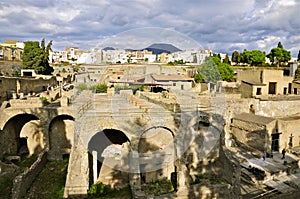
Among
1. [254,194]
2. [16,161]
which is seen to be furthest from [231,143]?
[16,161]

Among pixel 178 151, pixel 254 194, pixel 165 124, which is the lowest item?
pixel 254 194

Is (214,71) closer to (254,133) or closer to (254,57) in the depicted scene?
(254,57)

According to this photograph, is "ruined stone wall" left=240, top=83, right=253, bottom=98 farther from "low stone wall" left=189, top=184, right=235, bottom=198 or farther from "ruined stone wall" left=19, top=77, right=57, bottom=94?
"ruined stone wall" left=19, top=77, right=57, bottom=94

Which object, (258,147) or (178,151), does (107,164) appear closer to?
(178,151)

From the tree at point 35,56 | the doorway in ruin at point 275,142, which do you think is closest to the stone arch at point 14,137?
the doorway in ruin at point 275,142

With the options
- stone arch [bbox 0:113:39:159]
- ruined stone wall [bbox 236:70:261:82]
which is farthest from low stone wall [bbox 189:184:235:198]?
ruined stone wall [bbox 236:70:261:82]

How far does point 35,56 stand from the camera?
38688mm

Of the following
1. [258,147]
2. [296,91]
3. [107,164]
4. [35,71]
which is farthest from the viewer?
[35,71]

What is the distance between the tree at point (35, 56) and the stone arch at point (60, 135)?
25.1m

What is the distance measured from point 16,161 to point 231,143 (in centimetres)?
1456

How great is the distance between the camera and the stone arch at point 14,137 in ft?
52.0

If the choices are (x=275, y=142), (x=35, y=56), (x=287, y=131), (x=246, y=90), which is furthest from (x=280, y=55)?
(x=35, y=56)

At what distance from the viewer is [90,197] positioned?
11180 millimetres

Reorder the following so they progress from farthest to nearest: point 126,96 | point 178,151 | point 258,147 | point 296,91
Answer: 1. point 296,91
2. point 126,96
3. point 258,147
4. point 178,151
